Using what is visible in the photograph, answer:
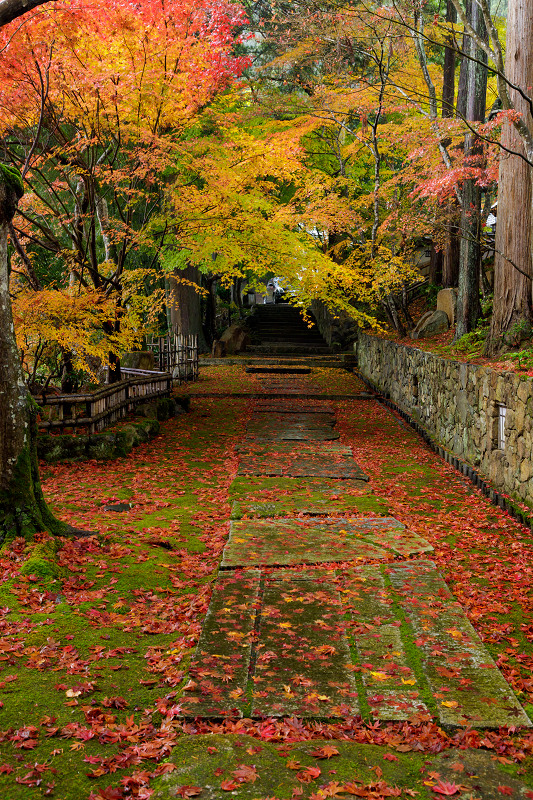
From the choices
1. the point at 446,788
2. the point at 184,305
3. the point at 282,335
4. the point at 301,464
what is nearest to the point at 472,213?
the point at 301,464

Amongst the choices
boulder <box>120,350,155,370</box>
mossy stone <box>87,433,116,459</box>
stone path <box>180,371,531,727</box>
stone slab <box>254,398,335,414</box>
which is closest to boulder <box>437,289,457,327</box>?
stone slab <box>254,398,335,414</box>

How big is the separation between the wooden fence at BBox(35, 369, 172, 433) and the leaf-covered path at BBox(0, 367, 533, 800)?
4.89ft

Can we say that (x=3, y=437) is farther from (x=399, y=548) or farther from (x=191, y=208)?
(x=191, y=208)

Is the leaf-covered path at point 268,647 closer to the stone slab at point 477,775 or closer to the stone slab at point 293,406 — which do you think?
the stone slab at point 477,775

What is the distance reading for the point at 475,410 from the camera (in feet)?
29.3

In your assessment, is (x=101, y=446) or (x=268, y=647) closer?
(x=268, y=647)

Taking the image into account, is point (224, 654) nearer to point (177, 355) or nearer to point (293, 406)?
point (293, 406)

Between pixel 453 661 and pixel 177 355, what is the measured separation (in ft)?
48.0

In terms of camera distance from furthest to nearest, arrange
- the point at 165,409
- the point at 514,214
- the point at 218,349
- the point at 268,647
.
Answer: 1. the point at 218,349
2. the point at 165,409
3. the point at 514,214
4. the point at 268,647

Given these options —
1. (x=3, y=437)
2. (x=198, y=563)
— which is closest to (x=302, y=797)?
(x=198, y=563)

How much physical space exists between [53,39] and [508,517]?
341 inches

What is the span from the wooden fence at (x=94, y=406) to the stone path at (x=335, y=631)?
3528mm

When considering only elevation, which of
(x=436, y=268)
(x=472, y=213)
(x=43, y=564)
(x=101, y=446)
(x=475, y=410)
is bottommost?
(x=43, y=564)

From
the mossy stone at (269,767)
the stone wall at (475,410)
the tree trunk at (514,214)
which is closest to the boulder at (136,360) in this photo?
the stone wall at (475,410)
